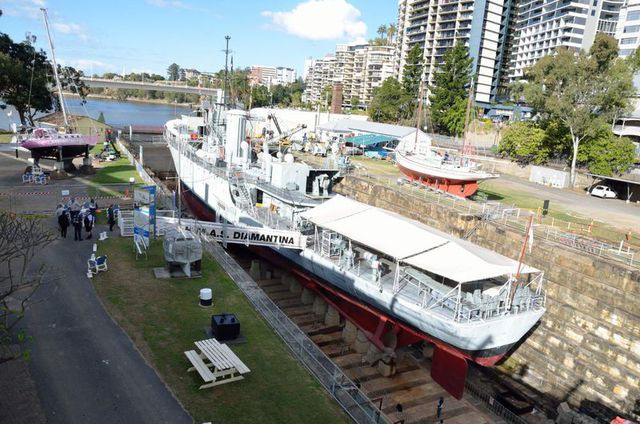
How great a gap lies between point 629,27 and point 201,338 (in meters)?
98.8

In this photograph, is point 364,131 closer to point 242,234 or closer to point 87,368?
point 242,234

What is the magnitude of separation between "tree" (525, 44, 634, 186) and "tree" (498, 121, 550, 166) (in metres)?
4.47

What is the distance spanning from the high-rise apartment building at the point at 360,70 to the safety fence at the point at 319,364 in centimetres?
11507

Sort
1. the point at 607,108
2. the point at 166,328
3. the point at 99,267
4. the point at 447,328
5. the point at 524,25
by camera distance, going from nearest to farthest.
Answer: the point at 166,328 → the point at 447,328 → the point at 99,267 → the point at 607,108 → the point at 524,25

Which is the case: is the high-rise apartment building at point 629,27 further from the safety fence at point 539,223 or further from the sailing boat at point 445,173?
the safety fence at point 539,223

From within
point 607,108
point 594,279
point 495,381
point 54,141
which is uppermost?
point 607,108

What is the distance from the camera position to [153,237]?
2195 cm

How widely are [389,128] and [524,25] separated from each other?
6232 cm

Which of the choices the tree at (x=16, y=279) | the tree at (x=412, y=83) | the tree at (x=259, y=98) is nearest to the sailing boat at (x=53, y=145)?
the tree at (x=16, y=279)

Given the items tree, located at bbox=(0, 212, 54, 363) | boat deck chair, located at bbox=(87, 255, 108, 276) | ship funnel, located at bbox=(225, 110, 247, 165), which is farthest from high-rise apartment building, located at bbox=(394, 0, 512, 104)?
tree, located at bbox=(0, 212, 54, 363)

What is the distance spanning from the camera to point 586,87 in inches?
1499

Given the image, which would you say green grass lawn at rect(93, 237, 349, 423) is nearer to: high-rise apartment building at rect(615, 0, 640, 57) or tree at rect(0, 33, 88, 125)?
tree at rect(0, 33, 88, 125)

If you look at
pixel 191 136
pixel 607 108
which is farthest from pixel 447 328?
pixel 607 108

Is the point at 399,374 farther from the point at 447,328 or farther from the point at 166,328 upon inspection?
the point at 166,328
